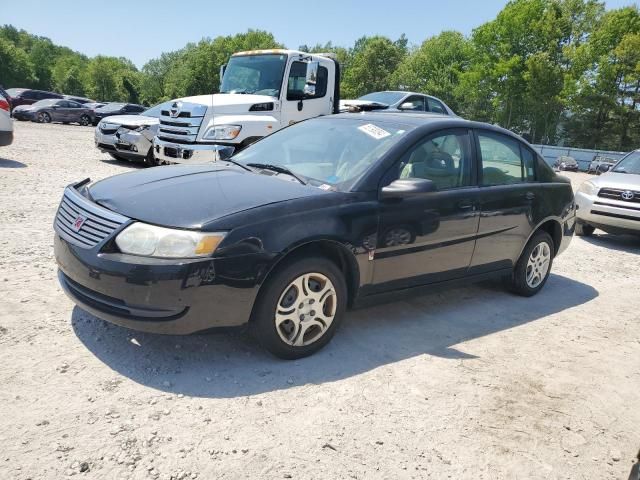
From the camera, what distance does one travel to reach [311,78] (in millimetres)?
9461

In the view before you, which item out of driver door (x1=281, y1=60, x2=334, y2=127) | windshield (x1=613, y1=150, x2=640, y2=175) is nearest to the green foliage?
windshield (x1=613, y1=150, x2=640, y2=175)

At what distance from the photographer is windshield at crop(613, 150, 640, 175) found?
873cm

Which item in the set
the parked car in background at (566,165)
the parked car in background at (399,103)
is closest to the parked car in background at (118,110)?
the parked car in background at (399,103)

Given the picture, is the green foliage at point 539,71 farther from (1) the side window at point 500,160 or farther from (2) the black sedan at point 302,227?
(2) the black sedan at point 302,227

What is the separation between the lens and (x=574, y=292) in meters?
5.52

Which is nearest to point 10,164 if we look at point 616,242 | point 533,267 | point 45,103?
point 533,267

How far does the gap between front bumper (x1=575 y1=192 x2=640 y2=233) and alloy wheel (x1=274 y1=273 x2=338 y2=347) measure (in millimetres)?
6431

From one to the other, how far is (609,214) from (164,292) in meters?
7.52

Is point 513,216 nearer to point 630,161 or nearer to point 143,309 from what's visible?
point 143,309

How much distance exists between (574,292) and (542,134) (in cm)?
5396

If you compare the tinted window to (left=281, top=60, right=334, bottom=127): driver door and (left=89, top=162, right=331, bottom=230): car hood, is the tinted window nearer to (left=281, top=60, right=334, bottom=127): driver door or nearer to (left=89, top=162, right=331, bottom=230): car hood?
(left=89, top=162, right=331, bottom=230): car hood

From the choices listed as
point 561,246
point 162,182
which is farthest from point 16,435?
point 561,246

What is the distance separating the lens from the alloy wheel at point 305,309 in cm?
320

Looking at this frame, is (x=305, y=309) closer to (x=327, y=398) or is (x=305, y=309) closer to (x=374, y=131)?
(x=327, y=398)
